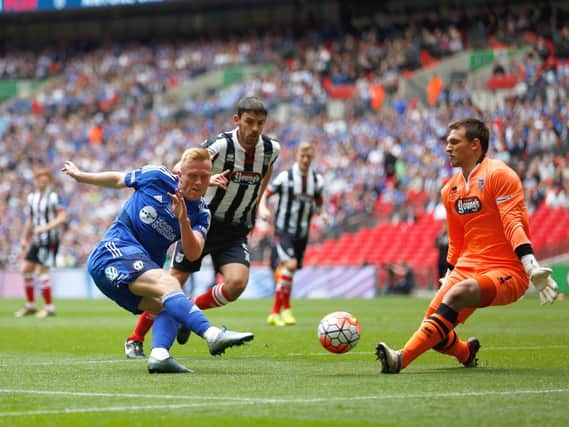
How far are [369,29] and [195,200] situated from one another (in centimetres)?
3160

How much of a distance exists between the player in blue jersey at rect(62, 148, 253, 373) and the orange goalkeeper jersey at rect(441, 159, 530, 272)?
1.98 meters

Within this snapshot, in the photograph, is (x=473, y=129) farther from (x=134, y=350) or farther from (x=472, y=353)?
(x=134, y=350)

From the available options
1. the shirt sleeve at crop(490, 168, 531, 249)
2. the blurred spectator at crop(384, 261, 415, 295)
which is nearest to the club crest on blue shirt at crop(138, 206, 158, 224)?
the shirt sleeve at crop(490, 168, 531, 249)

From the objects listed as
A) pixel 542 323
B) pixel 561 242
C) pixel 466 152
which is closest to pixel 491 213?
pixel 466 152

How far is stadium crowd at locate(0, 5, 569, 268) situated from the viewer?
95.0 feet

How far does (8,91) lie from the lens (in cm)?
4834

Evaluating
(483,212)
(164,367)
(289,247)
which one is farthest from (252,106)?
(289,247)

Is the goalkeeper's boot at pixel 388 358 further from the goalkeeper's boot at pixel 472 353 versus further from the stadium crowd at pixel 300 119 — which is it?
the stadium crowd at pixel 300 119

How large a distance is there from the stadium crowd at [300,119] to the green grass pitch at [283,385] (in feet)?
50.2

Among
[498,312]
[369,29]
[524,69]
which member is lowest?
[498,312]

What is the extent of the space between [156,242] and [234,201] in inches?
101

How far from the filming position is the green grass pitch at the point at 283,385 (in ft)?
20.4

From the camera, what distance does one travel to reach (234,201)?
11.7 metres

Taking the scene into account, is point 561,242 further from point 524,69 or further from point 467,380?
point 467,380
